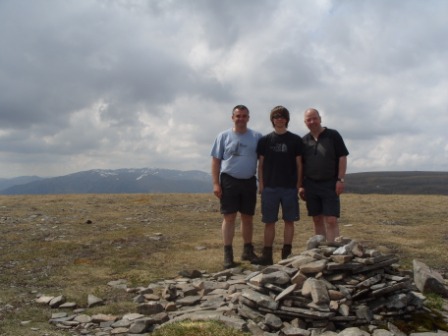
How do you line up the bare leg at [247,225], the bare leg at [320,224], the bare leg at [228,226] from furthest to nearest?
1. the bare leg at [247,225]
2. the bare leg at [228,226]
3. the bare leg at [320,224]

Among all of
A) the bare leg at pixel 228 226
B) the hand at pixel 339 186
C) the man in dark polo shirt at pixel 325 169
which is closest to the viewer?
the hand at pixel 339 186

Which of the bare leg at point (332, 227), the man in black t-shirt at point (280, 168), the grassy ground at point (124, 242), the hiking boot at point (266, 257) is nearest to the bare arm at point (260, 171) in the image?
the man in black t-shirt at point (280, 168)

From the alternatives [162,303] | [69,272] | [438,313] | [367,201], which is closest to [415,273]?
[438,313]

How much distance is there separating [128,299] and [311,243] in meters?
4.47

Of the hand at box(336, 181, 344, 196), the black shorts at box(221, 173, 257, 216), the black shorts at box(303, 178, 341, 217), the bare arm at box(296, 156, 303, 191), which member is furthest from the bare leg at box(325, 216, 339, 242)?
the black shorts at box(221, 173, 257, 216)

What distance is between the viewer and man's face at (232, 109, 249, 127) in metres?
11.0

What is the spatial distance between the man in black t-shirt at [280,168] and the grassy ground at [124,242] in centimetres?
326

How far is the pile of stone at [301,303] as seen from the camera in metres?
7.92

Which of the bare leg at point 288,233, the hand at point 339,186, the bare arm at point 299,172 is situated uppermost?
the bare arm at point 299,172

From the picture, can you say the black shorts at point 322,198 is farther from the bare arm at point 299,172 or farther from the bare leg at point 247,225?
the bare leg at point 247,225

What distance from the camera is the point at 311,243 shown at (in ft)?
32.1

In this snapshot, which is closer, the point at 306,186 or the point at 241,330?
the point at 241,330

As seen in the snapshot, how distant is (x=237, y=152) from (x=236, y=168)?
0.42 m

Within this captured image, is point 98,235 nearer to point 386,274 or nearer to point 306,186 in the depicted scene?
point 306,186
